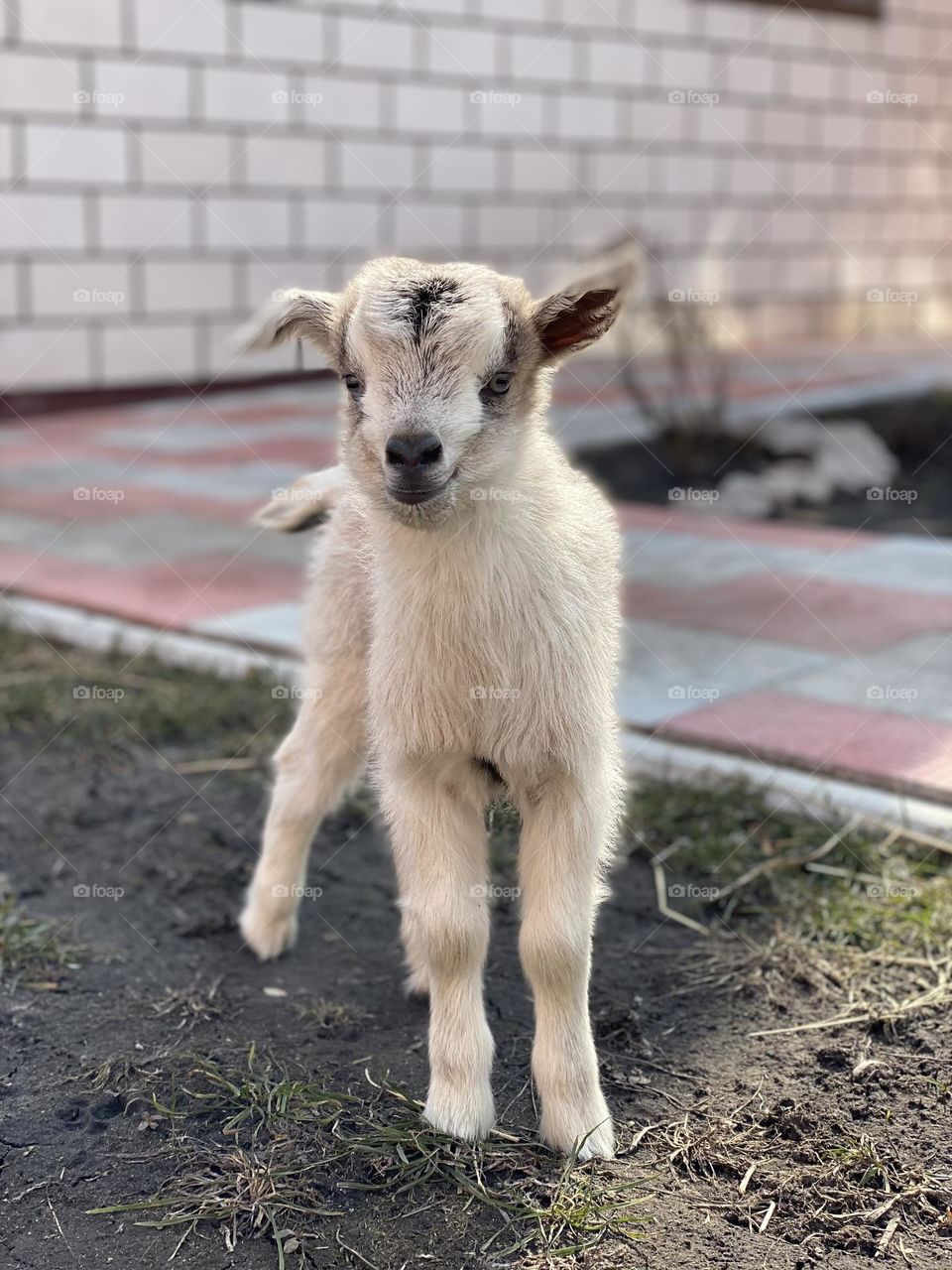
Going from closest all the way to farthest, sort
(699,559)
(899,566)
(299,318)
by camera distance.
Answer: (299,318), (899,566), (699,559)

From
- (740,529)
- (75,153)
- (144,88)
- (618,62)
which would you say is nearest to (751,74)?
(618,62)

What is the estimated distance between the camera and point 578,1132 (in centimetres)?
301

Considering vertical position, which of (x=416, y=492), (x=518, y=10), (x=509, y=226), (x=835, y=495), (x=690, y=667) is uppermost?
(x=518, y=10)

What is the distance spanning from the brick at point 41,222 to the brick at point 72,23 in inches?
45.2

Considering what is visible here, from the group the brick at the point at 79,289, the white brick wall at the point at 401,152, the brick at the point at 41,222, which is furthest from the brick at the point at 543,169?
the brick at the point at 41,222

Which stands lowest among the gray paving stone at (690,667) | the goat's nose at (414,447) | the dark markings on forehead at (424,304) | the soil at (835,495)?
the soil at (835,495)

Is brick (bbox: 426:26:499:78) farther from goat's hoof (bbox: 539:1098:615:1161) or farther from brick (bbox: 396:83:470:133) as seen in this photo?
goat's hoof (bbox: 539:1098:615:1161)

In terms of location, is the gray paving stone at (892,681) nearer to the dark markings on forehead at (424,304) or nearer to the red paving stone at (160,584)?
the red paving stone at (160,584)

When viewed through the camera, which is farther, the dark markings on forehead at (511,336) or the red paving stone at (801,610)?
the red paving stone at (801,610)

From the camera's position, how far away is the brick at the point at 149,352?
38.9ft

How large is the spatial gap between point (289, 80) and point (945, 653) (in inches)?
336

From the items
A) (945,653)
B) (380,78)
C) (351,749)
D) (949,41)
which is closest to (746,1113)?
(351,749)

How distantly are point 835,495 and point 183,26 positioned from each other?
643 cm

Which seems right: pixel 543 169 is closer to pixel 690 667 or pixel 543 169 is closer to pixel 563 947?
pixel 690 667
